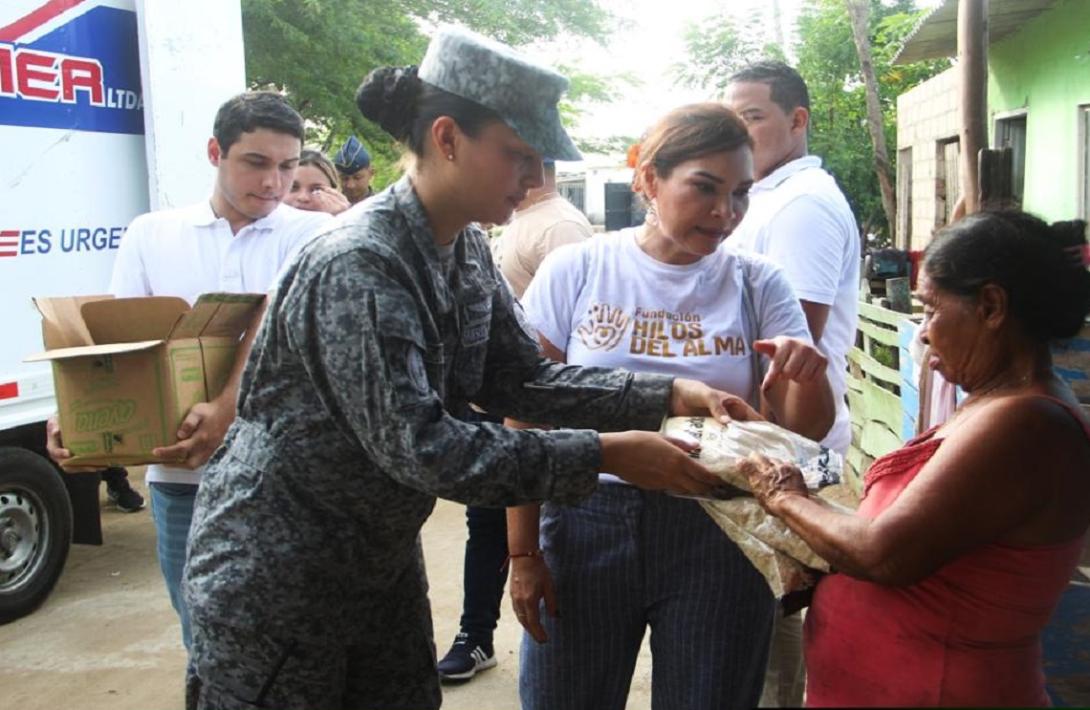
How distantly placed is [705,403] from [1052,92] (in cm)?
760

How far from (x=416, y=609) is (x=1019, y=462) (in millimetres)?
1188

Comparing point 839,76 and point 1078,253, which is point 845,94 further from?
point 1078,253

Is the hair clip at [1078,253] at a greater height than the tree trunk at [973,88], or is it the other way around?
the tree trunk at [973,88]

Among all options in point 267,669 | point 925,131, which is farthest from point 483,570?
point 925,131

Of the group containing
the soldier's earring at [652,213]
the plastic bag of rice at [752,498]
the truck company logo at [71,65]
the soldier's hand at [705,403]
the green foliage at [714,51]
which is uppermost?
the green foliage at [714,51]

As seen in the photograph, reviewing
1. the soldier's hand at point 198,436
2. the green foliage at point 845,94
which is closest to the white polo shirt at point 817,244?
the soldier's hand at point 198,436

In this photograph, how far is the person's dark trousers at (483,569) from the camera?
13.7 ft

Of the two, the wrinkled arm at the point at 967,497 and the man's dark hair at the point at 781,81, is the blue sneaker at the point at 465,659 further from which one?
the wrinkled arm at the point at 967,497

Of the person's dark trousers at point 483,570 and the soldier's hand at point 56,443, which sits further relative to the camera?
the person's dark trousers at point 483,570

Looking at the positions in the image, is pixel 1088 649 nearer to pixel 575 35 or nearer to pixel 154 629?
pixel 154 629

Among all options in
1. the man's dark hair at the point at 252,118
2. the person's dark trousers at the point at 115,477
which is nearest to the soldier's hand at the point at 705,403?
the man's dark hair at the point at 252,118

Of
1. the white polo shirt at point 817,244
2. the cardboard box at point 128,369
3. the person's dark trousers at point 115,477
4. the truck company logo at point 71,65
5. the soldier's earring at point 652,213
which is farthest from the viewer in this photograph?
the person's dark trousers at point 115,477

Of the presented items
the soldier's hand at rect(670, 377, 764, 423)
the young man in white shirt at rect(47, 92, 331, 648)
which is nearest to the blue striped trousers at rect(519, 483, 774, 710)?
the soldier's hand at rect(670, 377, 764, 423)

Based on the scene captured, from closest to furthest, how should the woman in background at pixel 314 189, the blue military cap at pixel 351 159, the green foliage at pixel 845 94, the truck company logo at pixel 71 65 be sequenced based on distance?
1. the truck company logo at pixel 71 65
2. the woman in background at pixel 314 189
3. the blue military cap at pixel 351 159
4. the green foliage at pixel 845 94
